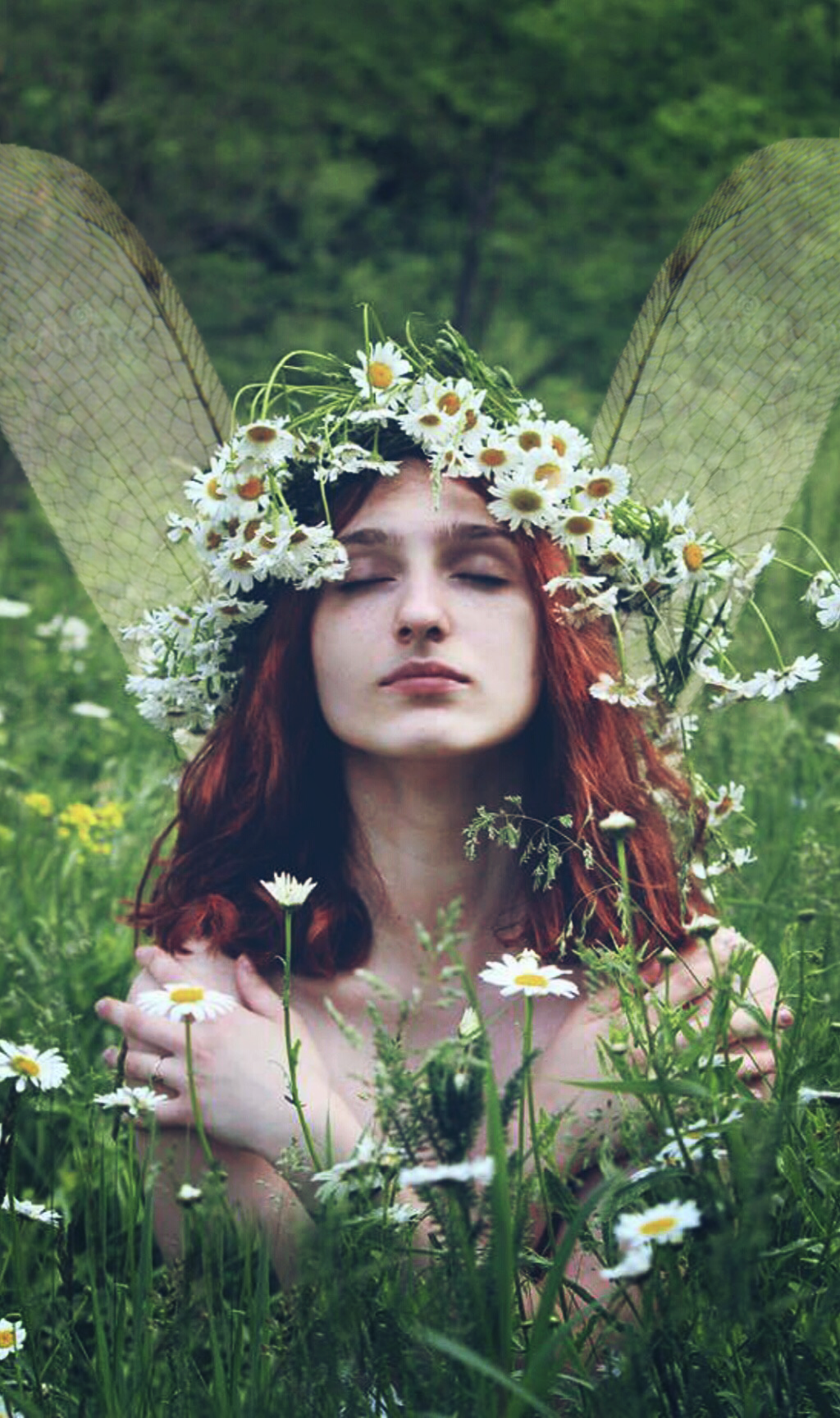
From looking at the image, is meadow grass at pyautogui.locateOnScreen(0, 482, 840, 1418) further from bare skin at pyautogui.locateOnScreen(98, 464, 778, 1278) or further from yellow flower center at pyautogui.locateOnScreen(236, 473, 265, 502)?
yellow flower center at pyautogui.locateOnScreen(236, 473, 265, 502)

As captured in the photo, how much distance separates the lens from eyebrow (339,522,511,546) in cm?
245

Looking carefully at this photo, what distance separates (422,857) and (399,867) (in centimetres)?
4

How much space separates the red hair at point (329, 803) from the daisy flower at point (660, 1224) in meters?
0.76

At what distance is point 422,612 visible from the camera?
93.0 inches

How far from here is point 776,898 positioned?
10.7ft

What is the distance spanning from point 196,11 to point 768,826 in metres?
6.79

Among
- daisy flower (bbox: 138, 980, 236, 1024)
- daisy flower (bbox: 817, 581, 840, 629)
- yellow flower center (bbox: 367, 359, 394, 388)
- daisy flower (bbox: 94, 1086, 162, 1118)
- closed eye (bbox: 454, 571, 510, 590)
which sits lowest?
daisy flower (bbox: 94, 1086, 162, 1118)

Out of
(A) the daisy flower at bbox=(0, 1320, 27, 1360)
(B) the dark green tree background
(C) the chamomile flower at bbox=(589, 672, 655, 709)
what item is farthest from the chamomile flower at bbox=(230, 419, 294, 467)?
(B) the dark green tree background

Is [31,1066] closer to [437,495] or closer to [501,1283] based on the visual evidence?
[501,1283]

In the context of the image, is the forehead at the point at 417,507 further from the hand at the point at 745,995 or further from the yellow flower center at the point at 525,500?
the hand at the point at 745,995

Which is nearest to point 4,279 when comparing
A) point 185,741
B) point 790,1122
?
point 185,741

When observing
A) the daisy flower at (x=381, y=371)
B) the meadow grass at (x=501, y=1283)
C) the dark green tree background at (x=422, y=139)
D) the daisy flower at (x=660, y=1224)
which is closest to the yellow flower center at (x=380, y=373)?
the daisy flower at (x=381, y=371)

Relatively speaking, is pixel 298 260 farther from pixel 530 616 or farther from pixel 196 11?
pixel 530 616

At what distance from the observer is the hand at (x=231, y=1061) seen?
2277 millimetres
